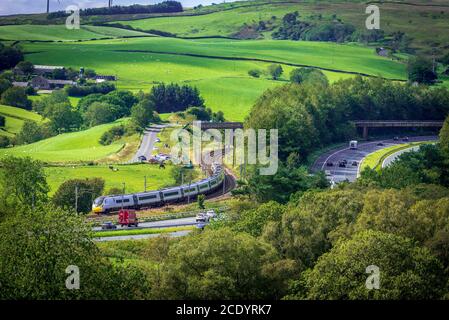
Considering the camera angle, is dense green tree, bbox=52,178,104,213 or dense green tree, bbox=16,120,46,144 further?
dense green tree, bbox=16,120,46,144

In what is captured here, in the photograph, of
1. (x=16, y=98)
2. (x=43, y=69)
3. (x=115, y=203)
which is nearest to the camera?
(x=115, y=203)

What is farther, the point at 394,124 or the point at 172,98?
the point at 172,98

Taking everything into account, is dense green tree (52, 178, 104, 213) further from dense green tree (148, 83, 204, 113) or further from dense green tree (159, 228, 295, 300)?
dense green tree (148, 83, 204, 113)

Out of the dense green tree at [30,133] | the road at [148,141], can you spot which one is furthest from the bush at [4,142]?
the road at [148,141]

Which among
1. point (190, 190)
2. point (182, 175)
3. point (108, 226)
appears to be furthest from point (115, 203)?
point (182, 175)

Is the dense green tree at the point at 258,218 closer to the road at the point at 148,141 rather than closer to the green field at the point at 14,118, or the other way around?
the road at the point at 148,141

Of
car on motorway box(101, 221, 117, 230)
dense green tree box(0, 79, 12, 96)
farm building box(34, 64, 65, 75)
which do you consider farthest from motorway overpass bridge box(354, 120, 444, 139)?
car on motorway box(101, 221, 117, 230)

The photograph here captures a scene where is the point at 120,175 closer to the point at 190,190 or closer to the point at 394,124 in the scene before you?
the point at 190,190
